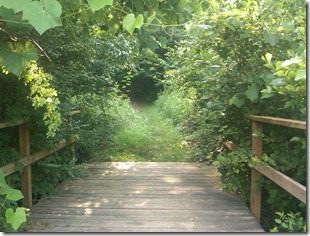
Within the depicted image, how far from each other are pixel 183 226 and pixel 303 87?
150 cm

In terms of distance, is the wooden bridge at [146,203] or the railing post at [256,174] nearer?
the wooden bridge at [146,203]

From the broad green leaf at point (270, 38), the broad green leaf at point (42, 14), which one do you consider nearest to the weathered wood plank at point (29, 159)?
the broad green leaf at point (42, 14)

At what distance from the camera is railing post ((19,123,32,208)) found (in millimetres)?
3378

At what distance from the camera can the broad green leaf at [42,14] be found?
1.17m

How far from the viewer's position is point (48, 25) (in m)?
1.18

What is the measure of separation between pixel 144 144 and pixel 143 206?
13.3 feet

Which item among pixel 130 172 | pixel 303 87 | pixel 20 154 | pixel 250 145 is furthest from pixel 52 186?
pixel 303 87

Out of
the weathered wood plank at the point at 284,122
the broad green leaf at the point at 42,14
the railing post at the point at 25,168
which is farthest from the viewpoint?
the railing post at the point at 25,168

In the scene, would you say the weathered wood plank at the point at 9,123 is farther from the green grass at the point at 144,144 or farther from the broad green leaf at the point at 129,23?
the green grass at the point at 144,144

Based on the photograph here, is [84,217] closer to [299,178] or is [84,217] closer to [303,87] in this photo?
[299,178]

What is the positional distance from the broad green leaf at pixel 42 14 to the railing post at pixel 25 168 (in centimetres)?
240

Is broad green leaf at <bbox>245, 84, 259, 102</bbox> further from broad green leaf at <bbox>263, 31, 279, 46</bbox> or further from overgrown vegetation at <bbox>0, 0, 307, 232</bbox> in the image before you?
broad green leaf at <bbox>263, 31, 279, 46</bbox>

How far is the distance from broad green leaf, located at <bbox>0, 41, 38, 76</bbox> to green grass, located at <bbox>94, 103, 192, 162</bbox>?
4.42 m

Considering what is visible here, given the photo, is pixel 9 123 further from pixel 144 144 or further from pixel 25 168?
pixel 144 144
